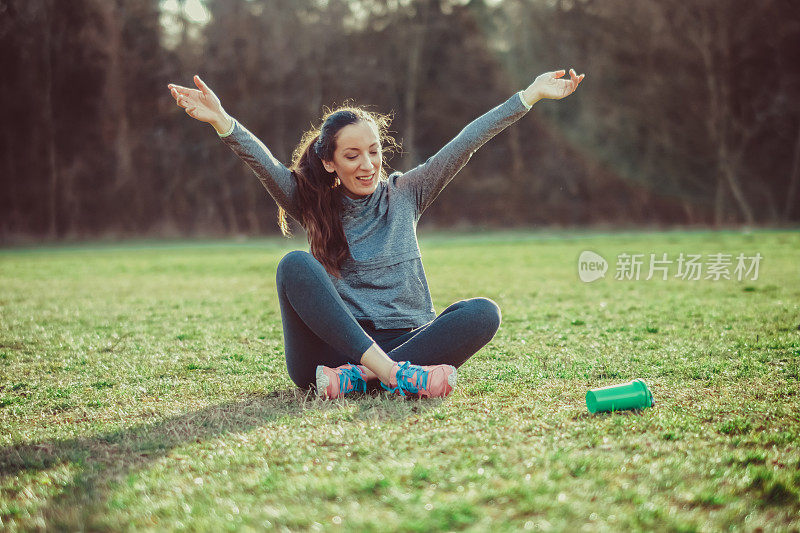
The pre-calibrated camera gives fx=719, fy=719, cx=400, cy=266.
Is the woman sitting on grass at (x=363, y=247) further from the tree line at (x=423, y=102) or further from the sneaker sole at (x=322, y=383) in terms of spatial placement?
the tree line at (x=423, y=102)

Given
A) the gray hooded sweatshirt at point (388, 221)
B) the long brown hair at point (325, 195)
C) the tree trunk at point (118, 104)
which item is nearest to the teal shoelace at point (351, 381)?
the gray hooded sweatshirt at point (388, 221)

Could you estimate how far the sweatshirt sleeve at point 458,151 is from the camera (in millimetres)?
3463

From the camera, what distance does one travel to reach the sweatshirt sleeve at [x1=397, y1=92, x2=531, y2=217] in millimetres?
3463

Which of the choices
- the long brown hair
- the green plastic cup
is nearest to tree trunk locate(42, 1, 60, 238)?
the long brown hair

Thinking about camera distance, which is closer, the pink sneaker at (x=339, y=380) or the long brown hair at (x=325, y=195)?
the pink sneaker at (x=339, y=380)

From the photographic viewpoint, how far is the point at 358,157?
339 centimetres

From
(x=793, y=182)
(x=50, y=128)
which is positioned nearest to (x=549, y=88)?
(x=793, y=182)

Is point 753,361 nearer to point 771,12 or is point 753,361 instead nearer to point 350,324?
point 350,324

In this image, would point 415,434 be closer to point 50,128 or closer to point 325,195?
point 325,195

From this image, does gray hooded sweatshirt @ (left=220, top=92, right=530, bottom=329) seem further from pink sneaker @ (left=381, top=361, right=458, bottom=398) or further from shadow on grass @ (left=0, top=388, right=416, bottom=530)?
shadow on grass @ (left=0, top=388, right=416, bottom=530)

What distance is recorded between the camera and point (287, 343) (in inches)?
133

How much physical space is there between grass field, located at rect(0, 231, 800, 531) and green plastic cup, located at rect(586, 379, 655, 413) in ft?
0.25

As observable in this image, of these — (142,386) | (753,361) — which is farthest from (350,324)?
(753,361)

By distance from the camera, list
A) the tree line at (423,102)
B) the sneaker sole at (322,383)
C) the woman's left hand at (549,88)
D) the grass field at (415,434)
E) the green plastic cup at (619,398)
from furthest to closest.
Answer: the tree line at (423,102) < the woman's left hand at (549,88) < the sneaker sole at (322,383) < the green plastic cup at (619,398) < the grass field at (415,434)
